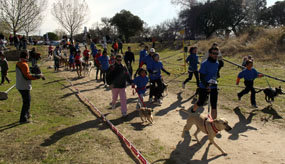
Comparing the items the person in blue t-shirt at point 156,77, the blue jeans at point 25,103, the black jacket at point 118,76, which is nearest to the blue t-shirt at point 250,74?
the person in blue t-shirt at point 156,77

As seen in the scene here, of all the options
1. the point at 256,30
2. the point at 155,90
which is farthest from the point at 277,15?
the point at 155,90

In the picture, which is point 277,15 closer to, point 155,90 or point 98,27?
point 98,27

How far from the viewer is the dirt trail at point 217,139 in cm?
470

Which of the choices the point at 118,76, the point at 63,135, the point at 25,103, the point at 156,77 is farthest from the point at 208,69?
the point at 25,103

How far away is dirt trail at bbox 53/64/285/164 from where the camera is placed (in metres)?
4.70

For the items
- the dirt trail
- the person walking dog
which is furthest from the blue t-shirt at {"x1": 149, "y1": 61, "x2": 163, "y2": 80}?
the person walking dog

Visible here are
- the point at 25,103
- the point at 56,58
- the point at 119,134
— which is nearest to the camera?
the point at 119,134

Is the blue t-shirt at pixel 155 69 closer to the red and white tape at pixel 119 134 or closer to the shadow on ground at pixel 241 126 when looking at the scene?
the red and white tape at pixel 119 134

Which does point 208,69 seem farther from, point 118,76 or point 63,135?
point 63,135

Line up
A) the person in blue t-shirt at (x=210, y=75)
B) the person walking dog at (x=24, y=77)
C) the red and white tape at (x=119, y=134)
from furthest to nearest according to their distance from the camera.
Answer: the person walking dog at (x=24, y=77) → the person in blue t-shirt at (x=210, y=75) → the red and white tape at (x=119, y=134)

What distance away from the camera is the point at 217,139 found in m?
5.56

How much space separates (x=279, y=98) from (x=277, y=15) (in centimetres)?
5494

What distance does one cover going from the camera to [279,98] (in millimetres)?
8836

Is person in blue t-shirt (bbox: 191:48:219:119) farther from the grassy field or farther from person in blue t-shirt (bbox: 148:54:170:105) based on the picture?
person in blue t-shirt (bbox: 148:54:170:105)
